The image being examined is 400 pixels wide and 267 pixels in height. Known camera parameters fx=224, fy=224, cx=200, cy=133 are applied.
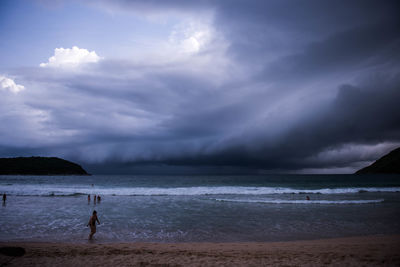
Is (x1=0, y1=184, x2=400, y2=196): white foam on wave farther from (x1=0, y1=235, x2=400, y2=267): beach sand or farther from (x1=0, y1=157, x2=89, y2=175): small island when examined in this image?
(x1=0, y1=157, x2=89, y2=175): small island

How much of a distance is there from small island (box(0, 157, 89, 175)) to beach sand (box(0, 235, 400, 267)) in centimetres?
17226

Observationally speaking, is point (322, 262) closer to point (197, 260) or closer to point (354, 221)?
point (197, 260)

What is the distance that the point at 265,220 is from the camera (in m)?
16.8

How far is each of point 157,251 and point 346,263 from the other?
7.16 metres

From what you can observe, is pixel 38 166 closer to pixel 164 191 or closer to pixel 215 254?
pixel 164 191

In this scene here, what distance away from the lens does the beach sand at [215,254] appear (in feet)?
26.5

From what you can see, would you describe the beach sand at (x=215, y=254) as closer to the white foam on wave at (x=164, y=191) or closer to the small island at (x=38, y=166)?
the white foam on wave at (x=164, y=191)

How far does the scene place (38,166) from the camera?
15638 centimetres

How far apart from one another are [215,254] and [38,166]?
613ft

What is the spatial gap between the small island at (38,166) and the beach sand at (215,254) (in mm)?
172258

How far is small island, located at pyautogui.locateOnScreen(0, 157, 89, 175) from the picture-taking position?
144 metres

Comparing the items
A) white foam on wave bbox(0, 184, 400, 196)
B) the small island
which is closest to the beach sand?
white foam on wave bbox(0, 184, 400, 196)

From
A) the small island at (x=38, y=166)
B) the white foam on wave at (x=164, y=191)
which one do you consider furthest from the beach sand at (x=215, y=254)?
the small island at (x=38, y=166)

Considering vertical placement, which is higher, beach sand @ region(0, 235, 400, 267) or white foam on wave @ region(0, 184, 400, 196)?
beach sand @ region(0, 235, 400, 267)
